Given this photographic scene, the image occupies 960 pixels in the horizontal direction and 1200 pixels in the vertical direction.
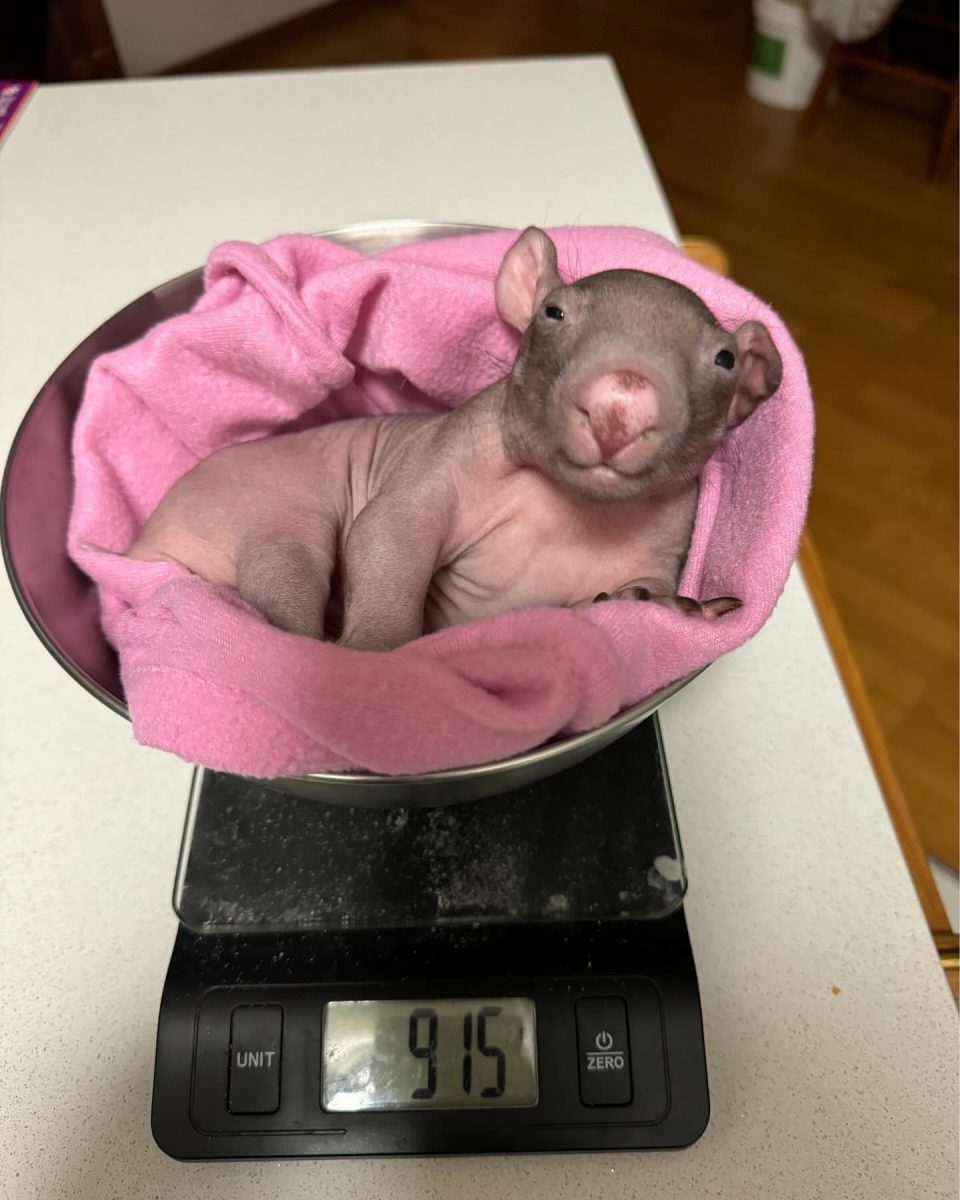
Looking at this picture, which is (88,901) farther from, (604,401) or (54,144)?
(54,144)

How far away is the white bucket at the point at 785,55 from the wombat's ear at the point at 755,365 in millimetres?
2578

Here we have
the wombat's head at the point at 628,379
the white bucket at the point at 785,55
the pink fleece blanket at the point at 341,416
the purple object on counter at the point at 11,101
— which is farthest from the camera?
the white bucket at the point at 785,55

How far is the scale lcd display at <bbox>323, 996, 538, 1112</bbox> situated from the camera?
56cm

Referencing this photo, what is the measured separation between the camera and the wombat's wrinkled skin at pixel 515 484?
0.60m

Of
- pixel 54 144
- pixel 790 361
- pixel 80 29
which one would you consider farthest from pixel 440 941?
pixel 80 29

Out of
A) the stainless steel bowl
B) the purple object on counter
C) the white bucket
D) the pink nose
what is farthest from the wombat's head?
the white bucket

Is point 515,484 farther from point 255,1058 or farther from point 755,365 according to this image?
point 255,1058

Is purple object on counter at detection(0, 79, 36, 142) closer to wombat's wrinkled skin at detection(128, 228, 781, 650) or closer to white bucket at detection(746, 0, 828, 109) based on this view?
wombat's wrinkled skin at detection(128, 228, 781, 650)

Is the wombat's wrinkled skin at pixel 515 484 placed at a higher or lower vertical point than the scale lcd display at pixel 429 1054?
higher

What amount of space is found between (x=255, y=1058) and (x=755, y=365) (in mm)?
557

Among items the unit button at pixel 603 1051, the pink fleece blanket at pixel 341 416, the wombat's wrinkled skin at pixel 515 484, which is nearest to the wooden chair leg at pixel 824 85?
the pink fleece blanket at pixel 341 416

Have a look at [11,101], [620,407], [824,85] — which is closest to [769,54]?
[824,85]

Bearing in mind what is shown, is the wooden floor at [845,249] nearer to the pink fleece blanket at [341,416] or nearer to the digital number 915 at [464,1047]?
the pink fleece blanket at [341,416]

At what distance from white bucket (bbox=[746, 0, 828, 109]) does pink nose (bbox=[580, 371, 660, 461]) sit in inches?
106
